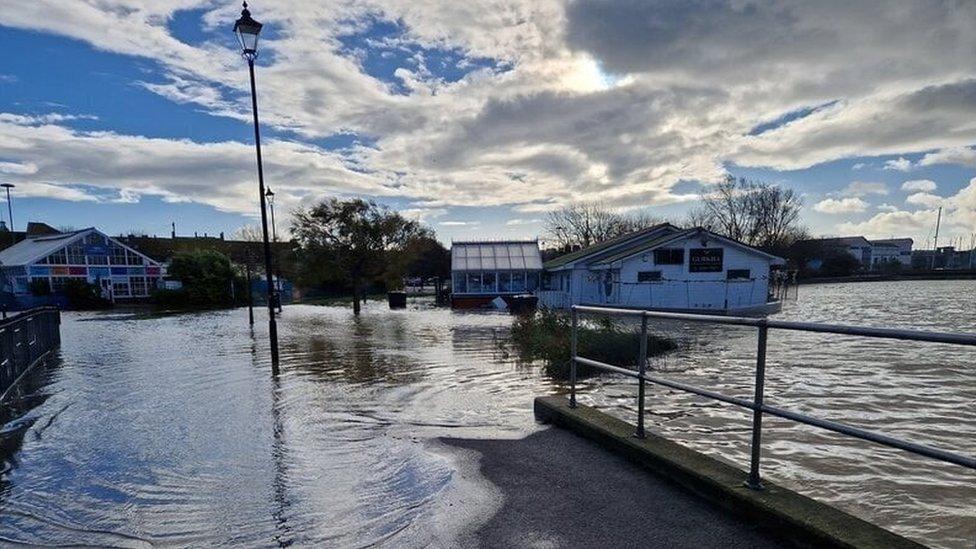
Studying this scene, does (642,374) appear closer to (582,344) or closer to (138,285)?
(582,344)

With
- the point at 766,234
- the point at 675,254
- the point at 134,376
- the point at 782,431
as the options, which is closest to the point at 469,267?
the point at 675,254

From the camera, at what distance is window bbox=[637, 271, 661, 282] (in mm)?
29297

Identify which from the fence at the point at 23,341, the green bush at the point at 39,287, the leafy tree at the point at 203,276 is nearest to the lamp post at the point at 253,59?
the fence at the point at 23,341

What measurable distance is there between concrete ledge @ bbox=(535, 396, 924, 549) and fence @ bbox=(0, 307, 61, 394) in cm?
958

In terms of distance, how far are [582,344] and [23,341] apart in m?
11.8

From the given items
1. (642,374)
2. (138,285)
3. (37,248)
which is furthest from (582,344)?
(37,248)

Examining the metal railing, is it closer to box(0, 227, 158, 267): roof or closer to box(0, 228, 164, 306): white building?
box(0, 228, 164, 306): white building

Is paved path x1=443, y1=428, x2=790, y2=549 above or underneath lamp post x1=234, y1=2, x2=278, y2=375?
underneath

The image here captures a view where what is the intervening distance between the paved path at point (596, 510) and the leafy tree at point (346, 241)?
2590 centimetres

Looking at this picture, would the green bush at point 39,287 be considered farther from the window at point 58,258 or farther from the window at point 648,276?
the window at point 648,276

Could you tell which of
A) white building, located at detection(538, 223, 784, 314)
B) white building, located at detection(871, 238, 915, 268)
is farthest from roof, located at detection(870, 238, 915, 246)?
white building, located at detection(538, 223, 784, 314)

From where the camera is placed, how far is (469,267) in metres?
32.8

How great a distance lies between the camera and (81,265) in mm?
40469

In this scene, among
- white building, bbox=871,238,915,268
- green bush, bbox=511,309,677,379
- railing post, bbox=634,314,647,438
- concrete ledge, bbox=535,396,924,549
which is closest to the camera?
concrete ledge, bbox=535,396,924,549
